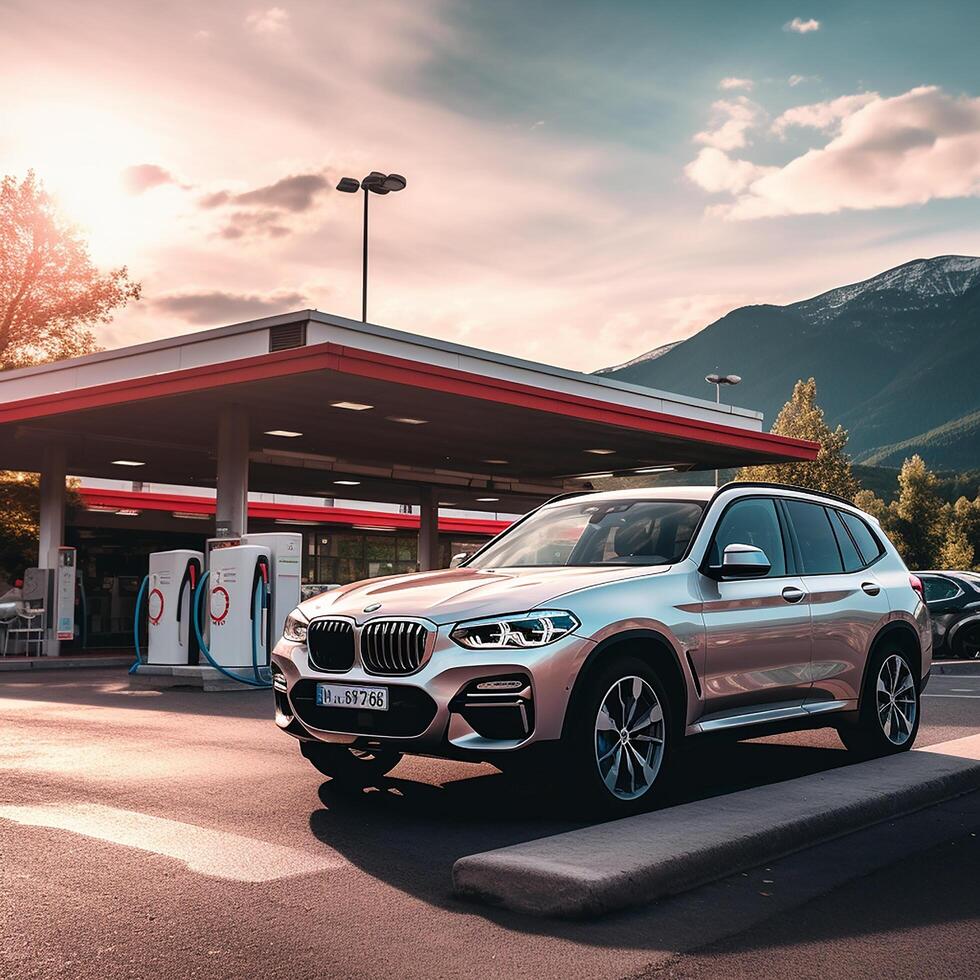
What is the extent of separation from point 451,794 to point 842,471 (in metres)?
68.4

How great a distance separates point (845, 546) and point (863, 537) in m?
0.37

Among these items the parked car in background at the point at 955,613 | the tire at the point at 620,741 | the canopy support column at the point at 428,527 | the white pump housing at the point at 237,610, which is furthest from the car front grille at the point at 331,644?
the canopy support column at the point at 428,527

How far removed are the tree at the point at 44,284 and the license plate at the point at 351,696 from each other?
110 ft

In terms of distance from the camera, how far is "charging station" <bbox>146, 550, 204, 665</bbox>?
694 inches

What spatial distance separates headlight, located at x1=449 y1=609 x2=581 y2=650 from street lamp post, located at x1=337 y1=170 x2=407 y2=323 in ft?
69.6

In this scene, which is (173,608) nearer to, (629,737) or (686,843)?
(629,737)

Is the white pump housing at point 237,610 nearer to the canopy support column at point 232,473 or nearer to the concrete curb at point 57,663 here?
the canopy support column at point 232,473

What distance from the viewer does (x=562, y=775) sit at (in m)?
6.02

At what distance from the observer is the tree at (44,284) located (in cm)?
3731

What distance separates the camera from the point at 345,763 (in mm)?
7172

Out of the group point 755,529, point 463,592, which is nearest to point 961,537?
point 755,529

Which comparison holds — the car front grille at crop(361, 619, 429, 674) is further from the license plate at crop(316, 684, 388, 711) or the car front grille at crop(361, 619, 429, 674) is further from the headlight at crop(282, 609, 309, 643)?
the headlight at crop(282, 609, 309, 643)

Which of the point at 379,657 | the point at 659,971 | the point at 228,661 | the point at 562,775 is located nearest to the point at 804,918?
the point at 659,971

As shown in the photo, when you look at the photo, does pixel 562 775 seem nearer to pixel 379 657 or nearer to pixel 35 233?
pixel 379 657
